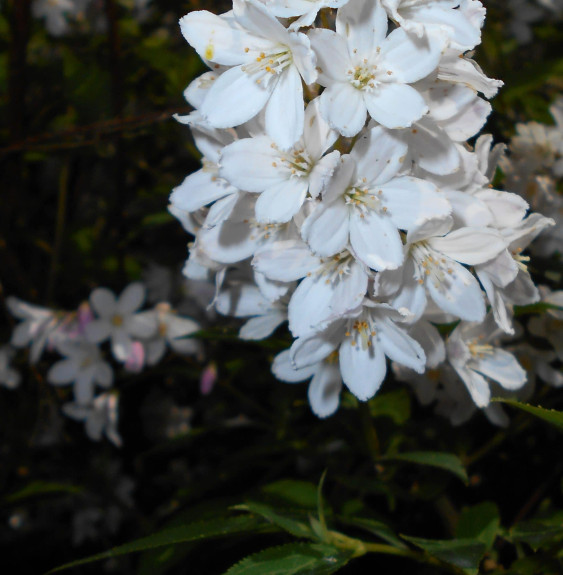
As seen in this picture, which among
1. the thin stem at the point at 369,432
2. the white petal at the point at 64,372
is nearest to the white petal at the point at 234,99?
the thin stem at the point at 369,432

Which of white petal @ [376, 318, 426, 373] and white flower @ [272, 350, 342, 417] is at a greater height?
white petal @ [376, 318, 426, 373]

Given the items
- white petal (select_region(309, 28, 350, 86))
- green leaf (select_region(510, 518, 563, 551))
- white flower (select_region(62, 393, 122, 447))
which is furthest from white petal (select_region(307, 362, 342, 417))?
white flower (select_region(62, 393, 122, 447))

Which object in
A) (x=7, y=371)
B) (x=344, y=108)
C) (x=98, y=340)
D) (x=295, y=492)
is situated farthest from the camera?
(x=7, y=371)

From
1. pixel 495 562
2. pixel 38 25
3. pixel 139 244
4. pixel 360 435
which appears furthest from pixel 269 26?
pixel 38 25

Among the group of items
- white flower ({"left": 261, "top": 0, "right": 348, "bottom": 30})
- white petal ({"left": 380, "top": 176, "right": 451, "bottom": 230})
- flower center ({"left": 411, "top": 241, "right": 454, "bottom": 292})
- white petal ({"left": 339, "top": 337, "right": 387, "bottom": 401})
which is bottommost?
white petal ({"left": 339, "top": 337, "right": 387, "bottom": 401})

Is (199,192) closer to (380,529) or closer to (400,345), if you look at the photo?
(400,345)

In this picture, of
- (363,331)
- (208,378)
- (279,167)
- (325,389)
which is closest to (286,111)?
(279,167)

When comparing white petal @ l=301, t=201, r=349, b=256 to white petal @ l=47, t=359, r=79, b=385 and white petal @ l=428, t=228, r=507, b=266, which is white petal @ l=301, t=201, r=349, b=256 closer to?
white petal @ l=428, t=228, r=507, b=266
